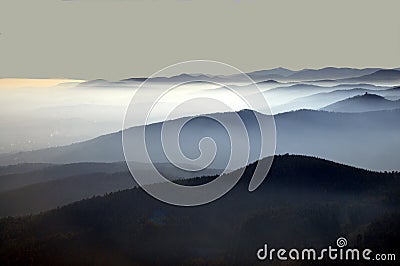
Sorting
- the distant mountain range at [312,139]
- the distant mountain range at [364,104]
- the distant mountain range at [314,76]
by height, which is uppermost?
the distant mountain range at [314,76]

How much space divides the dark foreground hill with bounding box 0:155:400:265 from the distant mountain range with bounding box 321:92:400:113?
269mm

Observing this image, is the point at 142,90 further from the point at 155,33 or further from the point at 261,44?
the point at 261,44

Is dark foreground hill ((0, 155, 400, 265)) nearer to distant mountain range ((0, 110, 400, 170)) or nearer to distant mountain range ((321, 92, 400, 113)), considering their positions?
distant mountain range ((0, 110, 400, 170))

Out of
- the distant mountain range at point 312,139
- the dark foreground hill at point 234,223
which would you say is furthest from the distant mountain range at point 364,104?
the dark foreground hill at point 234,223

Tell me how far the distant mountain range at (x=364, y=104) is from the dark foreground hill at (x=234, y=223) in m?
0.27

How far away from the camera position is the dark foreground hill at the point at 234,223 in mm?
2104

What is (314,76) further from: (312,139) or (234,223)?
(234,223)

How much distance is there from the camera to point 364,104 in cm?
219

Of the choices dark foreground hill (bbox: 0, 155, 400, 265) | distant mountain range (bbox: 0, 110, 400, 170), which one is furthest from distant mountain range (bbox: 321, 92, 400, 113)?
dark foreground hill (bbox: 0, 155, 400, 265)

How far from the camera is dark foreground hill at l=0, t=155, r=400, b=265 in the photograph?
2.10 m

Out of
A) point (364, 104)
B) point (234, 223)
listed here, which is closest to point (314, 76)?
point (364, 104)

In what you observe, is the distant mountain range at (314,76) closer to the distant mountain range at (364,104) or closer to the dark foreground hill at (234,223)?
the distant mountain range at (364,104)

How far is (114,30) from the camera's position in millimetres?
2260

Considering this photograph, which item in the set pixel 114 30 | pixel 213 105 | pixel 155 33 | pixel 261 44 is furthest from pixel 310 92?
pixel 114 30
